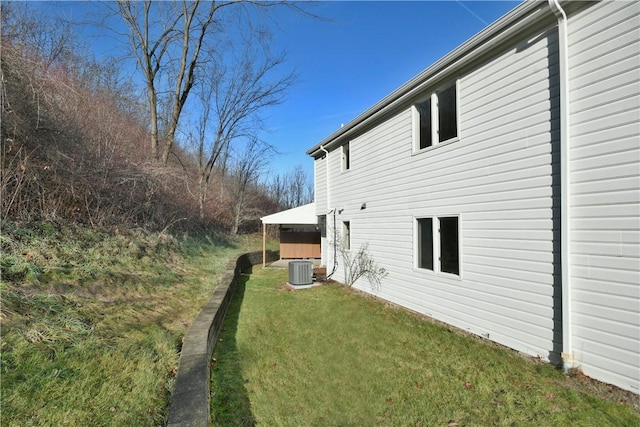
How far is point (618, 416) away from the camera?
3025 millimetres

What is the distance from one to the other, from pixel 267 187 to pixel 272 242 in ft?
33.3

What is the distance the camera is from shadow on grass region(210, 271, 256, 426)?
9.97ft

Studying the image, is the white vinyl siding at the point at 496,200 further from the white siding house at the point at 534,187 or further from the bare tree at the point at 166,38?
the bare tree at the point at 166,38

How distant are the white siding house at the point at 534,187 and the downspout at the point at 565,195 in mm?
13

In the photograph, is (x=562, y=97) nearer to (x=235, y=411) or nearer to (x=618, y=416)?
(x=618, y=416)

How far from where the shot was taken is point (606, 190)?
3.55m

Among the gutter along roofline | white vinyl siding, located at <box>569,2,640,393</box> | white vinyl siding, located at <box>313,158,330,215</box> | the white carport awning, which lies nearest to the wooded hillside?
the white carport awning

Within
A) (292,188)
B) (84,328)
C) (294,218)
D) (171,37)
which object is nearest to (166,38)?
(171,37)

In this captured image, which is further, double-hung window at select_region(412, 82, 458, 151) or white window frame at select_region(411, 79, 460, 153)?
double-hung window at select_region(412, 82, 458, 151)

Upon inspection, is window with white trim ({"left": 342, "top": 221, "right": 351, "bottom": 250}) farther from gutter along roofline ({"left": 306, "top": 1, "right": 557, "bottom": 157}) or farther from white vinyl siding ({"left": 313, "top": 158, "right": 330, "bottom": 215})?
gutter along roofline ({"left": 306, "top": 1, "right": 557, "bottom": 157})

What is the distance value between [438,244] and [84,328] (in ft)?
18.1

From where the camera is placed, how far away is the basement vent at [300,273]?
9.70 metres

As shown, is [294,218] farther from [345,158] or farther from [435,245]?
[435,245]

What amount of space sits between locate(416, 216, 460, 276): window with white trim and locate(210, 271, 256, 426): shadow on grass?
3904 mm
